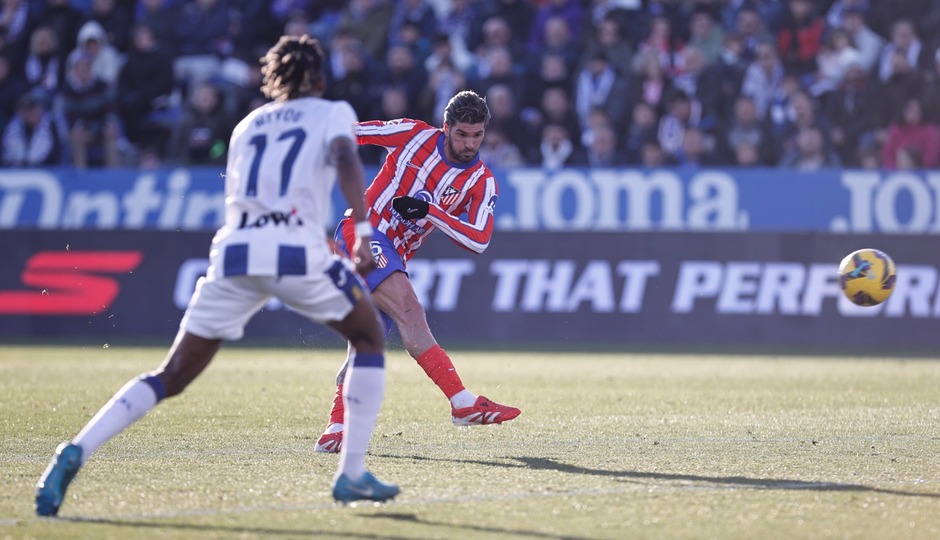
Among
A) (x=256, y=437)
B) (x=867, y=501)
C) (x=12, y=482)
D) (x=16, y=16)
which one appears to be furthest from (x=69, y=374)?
(x=16, y=16)

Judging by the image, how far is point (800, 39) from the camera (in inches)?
826

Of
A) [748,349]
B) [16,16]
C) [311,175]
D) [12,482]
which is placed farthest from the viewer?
[16,16]

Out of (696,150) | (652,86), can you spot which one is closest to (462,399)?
(696,150)

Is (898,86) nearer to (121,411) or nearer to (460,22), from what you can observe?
(460,22)

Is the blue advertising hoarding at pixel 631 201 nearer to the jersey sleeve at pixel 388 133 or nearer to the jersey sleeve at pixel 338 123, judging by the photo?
the jersey sleeve at pixel 388 133

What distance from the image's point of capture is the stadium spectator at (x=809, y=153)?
19938 mm

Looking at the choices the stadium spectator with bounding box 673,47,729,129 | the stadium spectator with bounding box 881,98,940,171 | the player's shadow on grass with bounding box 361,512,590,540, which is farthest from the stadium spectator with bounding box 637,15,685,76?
the player's shadow on grass with bounding box 361,512,590,540

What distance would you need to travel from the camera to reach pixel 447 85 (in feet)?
66.5

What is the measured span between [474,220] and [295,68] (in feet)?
8.72

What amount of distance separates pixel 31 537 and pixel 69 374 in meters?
8.37

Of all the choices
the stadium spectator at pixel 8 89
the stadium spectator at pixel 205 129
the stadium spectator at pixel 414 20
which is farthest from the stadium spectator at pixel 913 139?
the stadium spectator at pixel 8 89

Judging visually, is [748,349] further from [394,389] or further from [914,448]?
[914,448]

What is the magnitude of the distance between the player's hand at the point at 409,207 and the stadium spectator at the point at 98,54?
13.9 metres

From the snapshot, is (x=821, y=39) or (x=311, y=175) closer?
(x=311, y=175)
